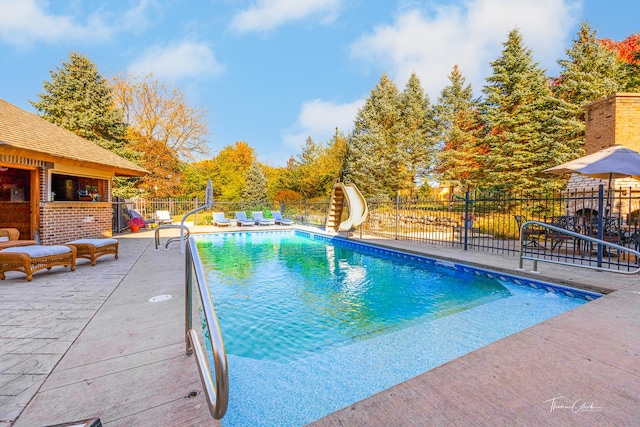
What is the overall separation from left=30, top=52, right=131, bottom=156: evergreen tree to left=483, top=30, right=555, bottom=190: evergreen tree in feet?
74.3

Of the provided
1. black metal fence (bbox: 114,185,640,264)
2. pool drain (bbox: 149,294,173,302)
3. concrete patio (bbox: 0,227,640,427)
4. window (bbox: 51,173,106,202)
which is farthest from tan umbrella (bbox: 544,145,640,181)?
window (bbox: 51,173,106,202)

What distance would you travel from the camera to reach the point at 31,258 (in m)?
4.97

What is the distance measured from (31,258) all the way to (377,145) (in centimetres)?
2324

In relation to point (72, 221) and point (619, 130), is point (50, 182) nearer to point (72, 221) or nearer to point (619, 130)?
point (72, 221)

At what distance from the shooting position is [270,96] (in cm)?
2886

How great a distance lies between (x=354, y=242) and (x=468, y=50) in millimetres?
19178

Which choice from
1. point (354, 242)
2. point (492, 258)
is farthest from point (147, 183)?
point (492, 258)

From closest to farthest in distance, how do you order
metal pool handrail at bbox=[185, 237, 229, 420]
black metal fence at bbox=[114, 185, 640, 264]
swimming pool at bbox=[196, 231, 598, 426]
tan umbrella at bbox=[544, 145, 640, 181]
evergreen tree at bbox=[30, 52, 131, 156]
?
1. metal pool handrail at bbox=[185, 237, 229, 420]
2. swimming pool at bbox=[196, 231, 598, 426]
3. tan umbrella at bbox=[544, 145, 640, 181]
4. black metal fence at bbox=[114, 185, 640, 264]
5. evergreen tree at bbox=[30, 52, 131, 156]

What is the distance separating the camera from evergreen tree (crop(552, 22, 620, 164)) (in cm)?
1659

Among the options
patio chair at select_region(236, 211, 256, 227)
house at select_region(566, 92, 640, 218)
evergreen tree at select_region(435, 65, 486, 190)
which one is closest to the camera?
house at select_region(566, 92, 640, 218)

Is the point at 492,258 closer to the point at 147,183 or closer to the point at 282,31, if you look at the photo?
the point at 282,31

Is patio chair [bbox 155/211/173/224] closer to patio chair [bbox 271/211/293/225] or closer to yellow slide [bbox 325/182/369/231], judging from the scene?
patio chair [bbox 271/211/293/225]

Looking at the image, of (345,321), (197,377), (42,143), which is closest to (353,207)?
(345,321)

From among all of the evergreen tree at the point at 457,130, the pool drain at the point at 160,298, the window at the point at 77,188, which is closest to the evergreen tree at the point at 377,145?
the evergreen tree at the point at 457,130
